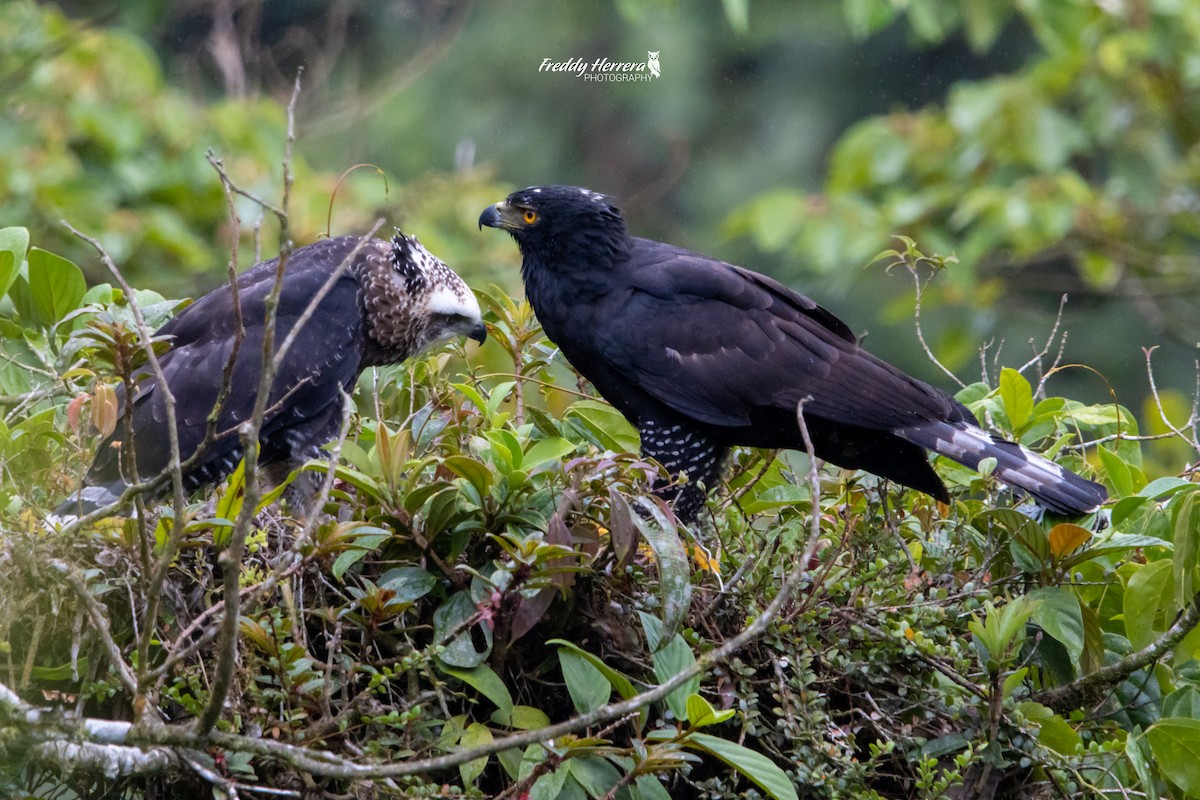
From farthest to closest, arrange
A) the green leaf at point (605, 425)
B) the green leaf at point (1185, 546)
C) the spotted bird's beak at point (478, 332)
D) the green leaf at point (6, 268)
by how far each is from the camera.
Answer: the spotted bird's beak at point (478, 332)
the green leaf at point (605, 425)
the green leaf at point (6, 268)
the green leaf at point (1185, 546)

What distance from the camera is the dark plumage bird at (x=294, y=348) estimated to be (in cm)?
338

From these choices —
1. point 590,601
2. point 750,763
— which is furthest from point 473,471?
point 750,763

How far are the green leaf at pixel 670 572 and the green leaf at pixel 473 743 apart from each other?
13.7 inches

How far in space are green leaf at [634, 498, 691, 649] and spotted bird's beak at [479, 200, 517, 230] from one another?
2146mm

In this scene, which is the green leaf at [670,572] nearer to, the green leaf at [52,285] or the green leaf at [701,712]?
the green leaf at [701,712]

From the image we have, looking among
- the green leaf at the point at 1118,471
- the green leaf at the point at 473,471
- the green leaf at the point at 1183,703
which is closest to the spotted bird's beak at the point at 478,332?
the green leaf at the point at 473,471

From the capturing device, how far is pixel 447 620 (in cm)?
230

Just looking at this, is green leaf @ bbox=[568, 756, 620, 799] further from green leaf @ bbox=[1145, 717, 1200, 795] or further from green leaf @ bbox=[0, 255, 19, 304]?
green leaf @ bbox=[0, 255, 19, 304]

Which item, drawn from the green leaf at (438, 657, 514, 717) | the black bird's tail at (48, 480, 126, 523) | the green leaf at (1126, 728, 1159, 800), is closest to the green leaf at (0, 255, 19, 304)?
the black bird's tail at (48, 480, 126, 523)

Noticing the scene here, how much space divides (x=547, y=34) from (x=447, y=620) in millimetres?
8865

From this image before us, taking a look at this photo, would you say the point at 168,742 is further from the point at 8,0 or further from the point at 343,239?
the point at 8,0

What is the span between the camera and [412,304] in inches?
152

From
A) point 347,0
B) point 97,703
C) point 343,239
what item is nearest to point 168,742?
point 97,703

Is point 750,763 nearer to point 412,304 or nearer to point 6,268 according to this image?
point 6,268
